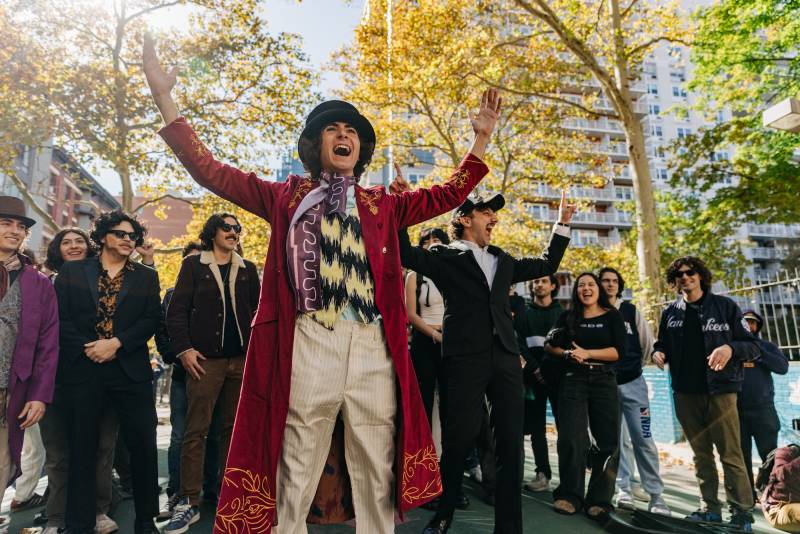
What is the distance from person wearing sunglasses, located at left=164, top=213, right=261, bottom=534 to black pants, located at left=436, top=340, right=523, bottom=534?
1.74 metres

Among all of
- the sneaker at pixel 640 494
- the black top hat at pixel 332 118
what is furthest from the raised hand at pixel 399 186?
the sneaker at pixel 640 494

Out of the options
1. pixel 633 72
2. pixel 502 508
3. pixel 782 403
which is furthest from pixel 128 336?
pixel 633 72

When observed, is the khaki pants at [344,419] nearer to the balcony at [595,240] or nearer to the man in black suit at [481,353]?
the man in black suit at [481,353]

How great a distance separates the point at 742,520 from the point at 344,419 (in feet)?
12.3

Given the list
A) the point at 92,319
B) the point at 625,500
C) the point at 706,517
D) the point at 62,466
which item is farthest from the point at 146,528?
the point at 706,517

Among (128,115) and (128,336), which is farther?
(128,115)

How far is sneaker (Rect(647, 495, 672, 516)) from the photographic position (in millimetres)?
4816

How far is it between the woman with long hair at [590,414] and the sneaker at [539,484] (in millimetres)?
772

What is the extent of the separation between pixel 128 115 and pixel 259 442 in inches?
625

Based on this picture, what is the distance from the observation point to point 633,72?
1492 centimetres

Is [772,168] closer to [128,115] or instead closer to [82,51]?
[128,115]

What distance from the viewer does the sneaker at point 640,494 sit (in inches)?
217

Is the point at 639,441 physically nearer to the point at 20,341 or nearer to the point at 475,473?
the point at 475,473

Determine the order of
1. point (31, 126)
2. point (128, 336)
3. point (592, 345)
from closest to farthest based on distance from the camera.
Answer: point (128, 336) < point (592, 345) < point (31, 126)
